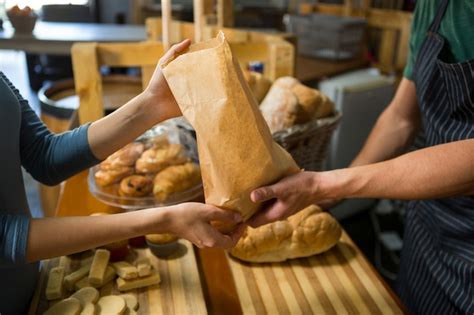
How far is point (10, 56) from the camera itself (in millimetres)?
5773

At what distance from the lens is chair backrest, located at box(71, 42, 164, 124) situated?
1.23 meters

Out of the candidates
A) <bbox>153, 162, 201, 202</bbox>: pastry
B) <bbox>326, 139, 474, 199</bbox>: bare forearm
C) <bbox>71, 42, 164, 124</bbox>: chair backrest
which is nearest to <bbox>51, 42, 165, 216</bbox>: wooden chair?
<bbox>71, 42, 164, 124</bbox>: chair backrest

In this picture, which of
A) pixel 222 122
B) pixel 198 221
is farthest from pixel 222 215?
pixel 222 122

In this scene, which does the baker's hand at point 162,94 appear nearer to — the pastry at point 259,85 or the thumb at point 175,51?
the thumb at point 175,51

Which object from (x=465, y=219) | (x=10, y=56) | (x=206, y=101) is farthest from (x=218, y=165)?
(x=10, y=56)

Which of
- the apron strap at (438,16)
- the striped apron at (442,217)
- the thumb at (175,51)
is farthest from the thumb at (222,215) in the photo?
the apron strap at (438,16)

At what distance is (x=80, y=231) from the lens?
67cm

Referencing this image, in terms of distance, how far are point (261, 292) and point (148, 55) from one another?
0.79 metres

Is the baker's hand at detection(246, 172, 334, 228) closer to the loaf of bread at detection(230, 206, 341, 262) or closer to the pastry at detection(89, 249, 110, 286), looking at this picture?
the loaf of bread at detection(230, 206, 341, 262)

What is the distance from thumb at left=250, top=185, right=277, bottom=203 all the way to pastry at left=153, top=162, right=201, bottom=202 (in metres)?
0.33

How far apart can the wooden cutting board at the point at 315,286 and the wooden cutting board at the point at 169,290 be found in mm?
90

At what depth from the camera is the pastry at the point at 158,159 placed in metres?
1.03

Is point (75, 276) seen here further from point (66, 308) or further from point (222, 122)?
point (222, 122)

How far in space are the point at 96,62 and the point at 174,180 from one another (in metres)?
0.48
